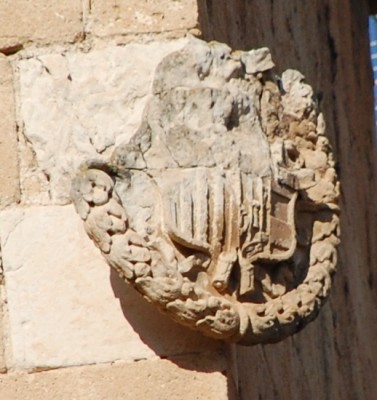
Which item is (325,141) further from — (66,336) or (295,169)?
(66,336)

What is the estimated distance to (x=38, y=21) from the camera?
424 cm

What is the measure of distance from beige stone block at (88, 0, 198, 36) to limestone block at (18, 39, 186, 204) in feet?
0.11

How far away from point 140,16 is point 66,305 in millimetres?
576

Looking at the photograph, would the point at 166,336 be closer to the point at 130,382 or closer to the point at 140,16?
the point at 130,382

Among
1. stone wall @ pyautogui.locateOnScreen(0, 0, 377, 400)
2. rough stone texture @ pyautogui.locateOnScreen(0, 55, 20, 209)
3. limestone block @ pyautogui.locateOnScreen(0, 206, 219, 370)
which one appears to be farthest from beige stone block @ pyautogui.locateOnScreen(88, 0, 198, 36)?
limestone block @ pyautogui.locateOnScreen(0, 206, 219, 370)

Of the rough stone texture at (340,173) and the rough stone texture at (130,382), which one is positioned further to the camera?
the rough stone texture at (340,173)

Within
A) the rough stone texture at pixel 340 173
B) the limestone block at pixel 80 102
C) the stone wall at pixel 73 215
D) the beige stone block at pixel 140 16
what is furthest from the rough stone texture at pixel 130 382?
the beige stone block at pixel 140 16

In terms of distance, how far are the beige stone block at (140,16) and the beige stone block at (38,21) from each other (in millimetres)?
38

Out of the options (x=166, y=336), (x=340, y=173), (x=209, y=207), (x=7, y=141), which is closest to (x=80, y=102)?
(x=7, y=141)

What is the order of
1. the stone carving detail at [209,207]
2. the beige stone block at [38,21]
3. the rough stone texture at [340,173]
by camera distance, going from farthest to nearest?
1. the rough stone texture at [340,173]
2. the beige stone block at [38,21]
3. the stone carving detail at [209,207]

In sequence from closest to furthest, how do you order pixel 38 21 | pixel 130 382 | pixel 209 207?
pixel 209 207 → pixel 130 382 → pixel 38 21

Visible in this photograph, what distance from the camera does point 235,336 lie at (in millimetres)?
4016

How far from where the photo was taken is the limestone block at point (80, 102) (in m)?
4.13

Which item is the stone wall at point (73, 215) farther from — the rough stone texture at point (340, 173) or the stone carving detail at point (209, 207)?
the rough stone texture at point (340, 173)
